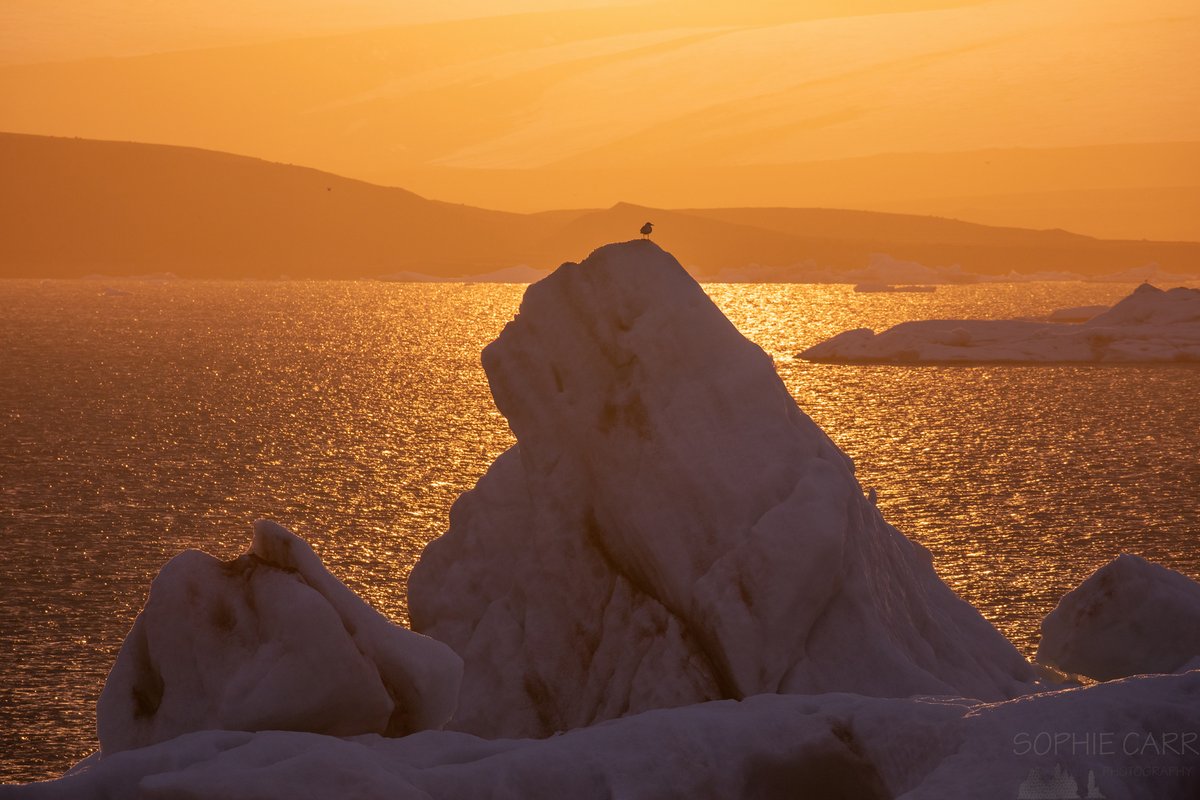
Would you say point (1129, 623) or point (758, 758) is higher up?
point (758, 758)

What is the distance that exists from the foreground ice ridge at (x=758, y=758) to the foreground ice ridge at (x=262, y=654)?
2213 millimetres

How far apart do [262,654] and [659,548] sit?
650cm

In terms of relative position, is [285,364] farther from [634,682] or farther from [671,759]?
[671,759]

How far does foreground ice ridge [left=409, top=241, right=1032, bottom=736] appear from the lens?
18.2 metres

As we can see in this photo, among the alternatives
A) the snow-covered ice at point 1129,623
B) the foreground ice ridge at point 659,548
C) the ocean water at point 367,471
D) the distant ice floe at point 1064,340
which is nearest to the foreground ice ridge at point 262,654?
the foreground ice ridge at point 659,548

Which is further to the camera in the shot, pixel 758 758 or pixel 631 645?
pixel 631 645

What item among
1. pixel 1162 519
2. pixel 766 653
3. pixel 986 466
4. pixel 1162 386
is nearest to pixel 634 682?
pixel 766 653

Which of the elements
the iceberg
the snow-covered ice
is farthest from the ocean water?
the iceberg

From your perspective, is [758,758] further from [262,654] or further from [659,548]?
[659,548]

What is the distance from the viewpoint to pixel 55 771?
2017 centimetres

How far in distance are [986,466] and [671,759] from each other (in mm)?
44252

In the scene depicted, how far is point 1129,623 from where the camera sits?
22.9 meters

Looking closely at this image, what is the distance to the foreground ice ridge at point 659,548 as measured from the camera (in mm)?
18250

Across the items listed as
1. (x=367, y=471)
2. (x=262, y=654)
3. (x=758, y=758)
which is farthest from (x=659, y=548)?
(x=367, y=471)
